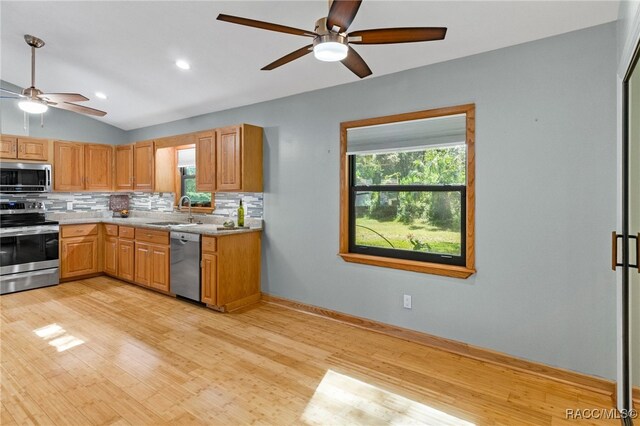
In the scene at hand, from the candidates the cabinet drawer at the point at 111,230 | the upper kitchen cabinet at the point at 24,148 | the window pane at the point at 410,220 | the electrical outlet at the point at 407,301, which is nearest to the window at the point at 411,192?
the window pane at the point at 410,220

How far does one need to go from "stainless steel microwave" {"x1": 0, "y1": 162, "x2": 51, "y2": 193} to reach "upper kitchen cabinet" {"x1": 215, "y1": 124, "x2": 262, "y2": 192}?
116 inches

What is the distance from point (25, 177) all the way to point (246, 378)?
488 cm

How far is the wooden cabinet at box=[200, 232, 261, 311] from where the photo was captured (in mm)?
A: 3920

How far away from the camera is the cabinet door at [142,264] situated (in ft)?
15.6

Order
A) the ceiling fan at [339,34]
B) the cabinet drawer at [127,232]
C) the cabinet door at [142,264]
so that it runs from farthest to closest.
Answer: the cabinet drawer at [127,232] < the cabinet door at [142,264] < the ceiling fan at [339,34]

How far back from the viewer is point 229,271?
4.03 m

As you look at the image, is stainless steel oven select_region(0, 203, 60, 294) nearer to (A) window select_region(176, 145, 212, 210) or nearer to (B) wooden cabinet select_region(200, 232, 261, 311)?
(A) window select_region(176, 145, 212, 210)

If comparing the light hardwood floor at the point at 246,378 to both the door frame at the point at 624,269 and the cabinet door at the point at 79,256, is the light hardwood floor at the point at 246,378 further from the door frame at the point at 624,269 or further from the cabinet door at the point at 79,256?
the cabinet door at the point at 79,256

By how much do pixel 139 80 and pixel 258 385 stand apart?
3956 mm

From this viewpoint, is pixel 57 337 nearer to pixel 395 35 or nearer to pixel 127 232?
pixel 127 232

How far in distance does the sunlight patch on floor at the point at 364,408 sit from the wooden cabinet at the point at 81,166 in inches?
212

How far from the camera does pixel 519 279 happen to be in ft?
8.89

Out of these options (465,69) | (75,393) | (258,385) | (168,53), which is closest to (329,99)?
(465,69)

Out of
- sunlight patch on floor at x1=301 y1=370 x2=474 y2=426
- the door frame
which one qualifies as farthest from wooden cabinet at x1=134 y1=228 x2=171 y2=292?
the door frame
